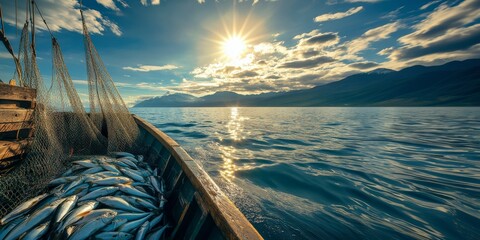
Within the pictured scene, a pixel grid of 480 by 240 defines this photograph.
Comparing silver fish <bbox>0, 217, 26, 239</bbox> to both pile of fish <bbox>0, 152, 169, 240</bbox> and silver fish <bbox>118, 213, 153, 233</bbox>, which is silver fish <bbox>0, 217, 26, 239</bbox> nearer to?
pile of fish <bbox>0, 152, 169, 240</bbox>

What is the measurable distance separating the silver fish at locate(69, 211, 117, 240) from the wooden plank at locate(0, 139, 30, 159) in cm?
359

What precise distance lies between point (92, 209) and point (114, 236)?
31.6 inches

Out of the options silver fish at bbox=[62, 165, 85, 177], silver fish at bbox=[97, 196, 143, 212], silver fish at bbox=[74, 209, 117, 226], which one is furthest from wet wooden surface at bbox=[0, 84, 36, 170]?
silver fish at bbox=[74, 209, 117, 226]

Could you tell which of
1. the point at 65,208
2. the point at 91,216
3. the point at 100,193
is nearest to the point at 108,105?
the point at 100,193

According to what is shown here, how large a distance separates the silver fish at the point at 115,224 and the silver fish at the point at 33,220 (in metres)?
1.02

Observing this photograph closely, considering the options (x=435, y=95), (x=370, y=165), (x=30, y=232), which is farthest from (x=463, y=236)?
(x=435, y=95)

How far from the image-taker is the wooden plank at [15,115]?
188 inches

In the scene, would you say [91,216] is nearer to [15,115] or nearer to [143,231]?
[143,231]

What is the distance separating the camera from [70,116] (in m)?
8.08

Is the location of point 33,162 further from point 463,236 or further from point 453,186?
point 453,186

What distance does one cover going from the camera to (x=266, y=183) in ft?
25.6

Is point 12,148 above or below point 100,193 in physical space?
above

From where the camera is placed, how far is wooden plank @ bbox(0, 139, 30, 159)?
4637 mm

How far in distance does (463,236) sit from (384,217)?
4.86ft
